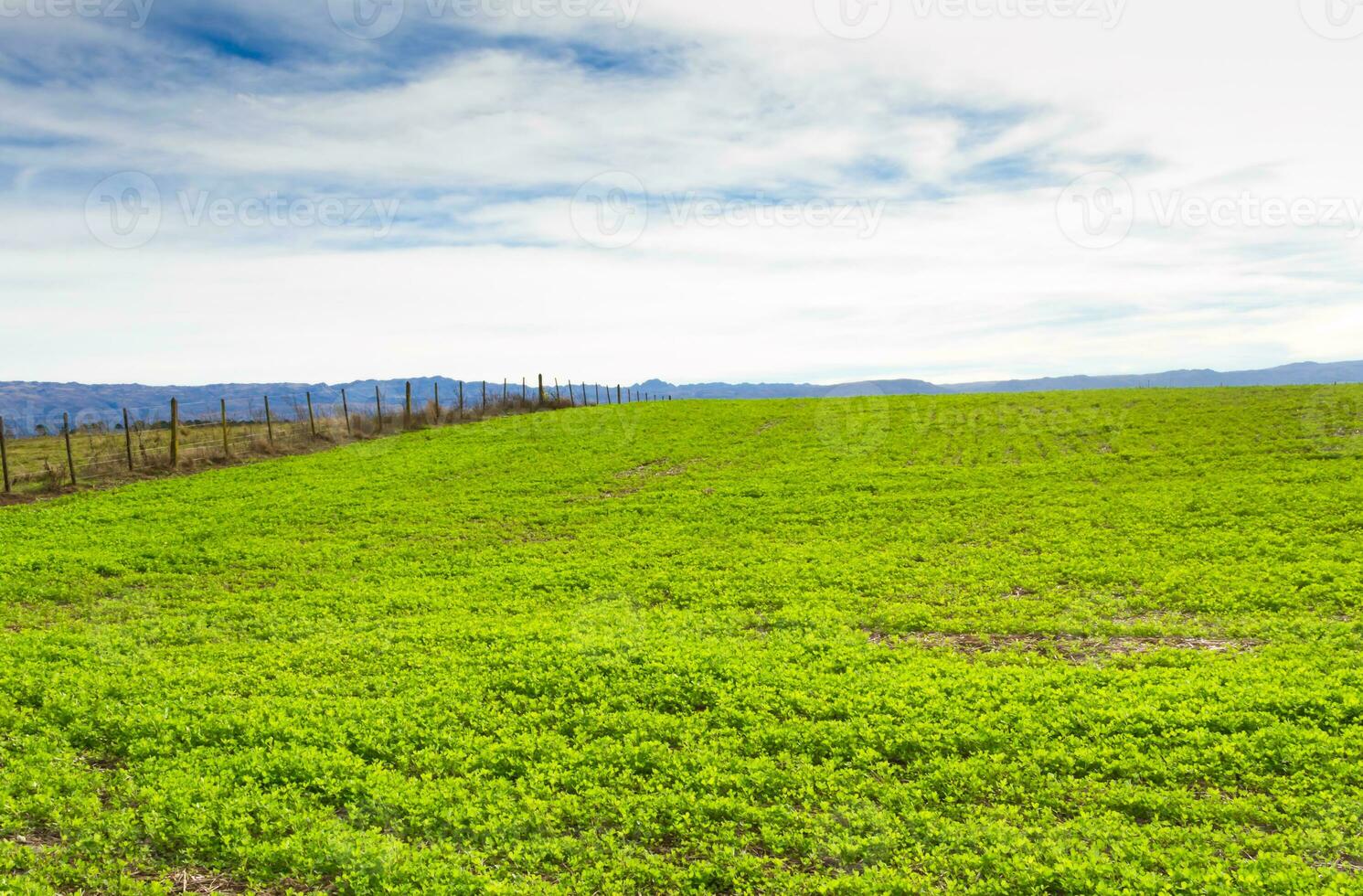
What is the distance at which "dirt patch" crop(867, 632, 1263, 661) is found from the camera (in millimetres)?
14525

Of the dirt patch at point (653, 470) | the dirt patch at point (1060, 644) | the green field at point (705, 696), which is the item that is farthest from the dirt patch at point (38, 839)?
the dirt patch at point (653, 470)

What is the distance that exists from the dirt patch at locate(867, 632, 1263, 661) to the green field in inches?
→ 4.7

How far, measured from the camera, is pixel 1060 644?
49.9 ft

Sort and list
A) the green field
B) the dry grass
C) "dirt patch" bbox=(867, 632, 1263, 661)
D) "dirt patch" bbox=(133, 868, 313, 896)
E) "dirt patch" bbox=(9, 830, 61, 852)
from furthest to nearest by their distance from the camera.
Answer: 1. the dry grass
2. "dirt patch" bbox=(867, 632, 1263, 661)
3. "dirt patch" bbox=(9, 830, 61, 852)
4. the green field
5. "dirt patch" bbox=(133, 868, 313, 896)

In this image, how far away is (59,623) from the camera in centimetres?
1769

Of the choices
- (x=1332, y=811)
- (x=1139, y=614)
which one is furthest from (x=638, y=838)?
Answer: (x=1139, y=614)

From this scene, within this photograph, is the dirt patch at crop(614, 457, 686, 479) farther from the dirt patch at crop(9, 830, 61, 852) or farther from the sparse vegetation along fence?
the dirt patch at crop(9, 830, 61, 852)

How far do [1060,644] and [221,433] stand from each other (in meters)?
53.9

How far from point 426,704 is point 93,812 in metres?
4.36

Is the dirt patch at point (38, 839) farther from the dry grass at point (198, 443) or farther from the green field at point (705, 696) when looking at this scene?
the dry grass at point (198, 443)

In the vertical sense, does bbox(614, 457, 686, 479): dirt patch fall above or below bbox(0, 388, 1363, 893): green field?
above

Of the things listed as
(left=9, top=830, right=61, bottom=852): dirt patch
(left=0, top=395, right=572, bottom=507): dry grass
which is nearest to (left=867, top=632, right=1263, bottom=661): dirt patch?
(left=9, top=830, right=61, bottom=852): dirt patch

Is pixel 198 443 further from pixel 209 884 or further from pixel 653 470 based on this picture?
pixel 209 884

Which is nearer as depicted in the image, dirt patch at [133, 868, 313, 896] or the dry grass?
dirt patch at [133, 868, 313, 896]
